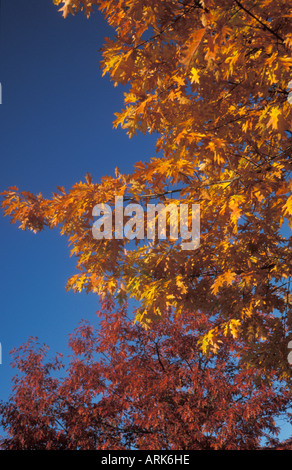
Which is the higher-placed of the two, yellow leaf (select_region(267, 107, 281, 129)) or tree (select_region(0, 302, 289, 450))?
yellow leaf (select_region(267, 107, 281, 129))

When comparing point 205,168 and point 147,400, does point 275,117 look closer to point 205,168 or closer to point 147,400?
point 205,168

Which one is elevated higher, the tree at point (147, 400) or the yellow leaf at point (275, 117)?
the yellow leaf at point (275, 117)

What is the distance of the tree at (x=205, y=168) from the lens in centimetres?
449

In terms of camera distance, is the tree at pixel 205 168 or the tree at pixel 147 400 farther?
the tree at pixel 147 400

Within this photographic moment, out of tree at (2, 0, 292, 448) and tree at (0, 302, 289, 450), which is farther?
tree at (0, 302, 289, 450)

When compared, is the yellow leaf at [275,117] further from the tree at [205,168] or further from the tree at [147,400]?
the tree at [147,400]

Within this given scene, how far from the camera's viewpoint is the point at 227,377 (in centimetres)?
1039

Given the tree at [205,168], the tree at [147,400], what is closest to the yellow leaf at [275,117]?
the tree at [205,168]

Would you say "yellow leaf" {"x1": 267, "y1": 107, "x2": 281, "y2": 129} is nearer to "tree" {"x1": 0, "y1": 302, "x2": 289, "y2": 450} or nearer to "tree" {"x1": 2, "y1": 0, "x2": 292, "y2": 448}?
"tree" {"x1": 2, "y1": 0, "x2": 292, "y2": 448}

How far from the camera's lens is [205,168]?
4973 millimetres

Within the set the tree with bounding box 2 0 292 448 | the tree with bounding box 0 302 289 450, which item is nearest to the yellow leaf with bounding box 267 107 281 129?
the tree with bounding box 2 0 292 448

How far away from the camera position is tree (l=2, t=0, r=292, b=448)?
449 cm
